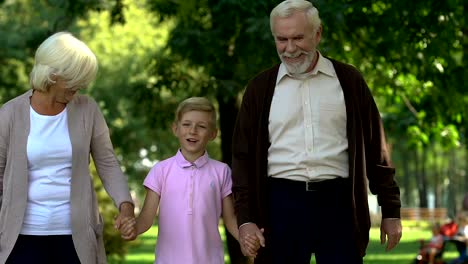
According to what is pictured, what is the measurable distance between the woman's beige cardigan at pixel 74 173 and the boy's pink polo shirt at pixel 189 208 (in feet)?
1.52

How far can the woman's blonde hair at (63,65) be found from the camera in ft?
21.1

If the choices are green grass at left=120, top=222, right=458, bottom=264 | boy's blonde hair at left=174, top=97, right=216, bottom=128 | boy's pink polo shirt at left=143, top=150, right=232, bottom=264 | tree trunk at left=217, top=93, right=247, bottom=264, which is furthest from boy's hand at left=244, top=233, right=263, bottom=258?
green grass at left=120, top=222, right=458, bottom=264

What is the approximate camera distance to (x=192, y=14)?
592 inches

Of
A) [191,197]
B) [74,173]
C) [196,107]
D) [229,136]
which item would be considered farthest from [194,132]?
[229,136]

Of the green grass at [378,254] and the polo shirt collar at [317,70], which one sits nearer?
the polo shirt collar at [317,70]

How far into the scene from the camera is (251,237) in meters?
6.38

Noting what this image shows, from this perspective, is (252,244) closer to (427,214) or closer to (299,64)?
(299,64)

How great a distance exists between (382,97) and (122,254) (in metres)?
5.37

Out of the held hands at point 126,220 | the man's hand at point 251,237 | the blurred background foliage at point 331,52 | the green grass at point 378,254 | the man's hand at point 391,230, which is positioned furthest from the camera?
the green grass at point 378,254

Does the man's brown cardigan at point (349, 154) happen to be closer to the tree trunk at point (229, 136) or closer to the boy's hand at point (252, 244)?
the boy's hand at point (252, 244)

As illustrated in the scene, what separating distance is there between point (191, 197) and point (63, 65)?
118cm

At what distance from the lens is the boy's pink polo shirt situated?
7.14 meters

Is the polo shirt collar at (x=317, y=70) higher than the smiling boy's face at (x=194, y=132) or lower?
higher

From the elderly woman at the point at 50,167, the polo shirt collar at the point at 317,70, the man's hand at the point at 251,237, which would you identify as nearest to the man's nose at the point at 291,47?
the polo shirt collar at the point at 317,70
